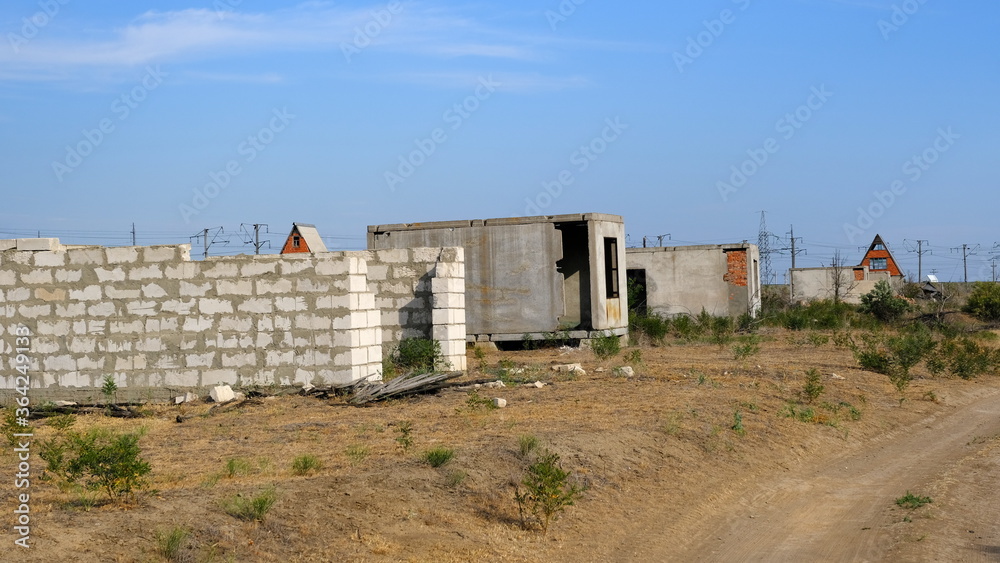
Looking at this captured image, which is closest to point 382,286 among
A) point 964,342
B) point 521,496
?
point 521,496

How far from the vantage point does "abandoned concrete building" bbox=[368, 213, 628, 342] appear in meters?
20.7

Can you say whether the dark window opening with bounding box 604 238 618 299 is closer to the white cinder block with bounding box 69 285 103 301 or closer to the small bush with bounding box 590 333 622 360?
the small bush with bounding box 590 333 622 360

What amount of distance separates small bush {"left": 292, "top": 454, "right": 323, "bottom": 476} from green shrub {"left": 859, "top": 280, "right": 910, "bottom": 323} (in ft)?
88.0

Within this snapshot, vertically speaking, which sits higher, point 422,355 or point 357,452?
point 422,355

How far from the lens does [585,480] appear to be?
27.6 feet

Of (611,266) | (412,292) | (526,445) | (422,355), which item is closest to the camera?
(526,445)

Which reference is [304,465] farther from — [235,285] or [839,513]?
[235,285]

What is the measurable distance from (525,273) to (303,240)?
28.2m

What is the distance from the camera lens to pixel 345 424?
10.9 metres

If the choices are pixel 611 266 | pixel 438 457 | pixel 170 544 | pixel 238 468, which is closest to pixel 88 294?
pixel 238 468

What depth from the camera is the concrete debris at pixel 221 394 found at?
13195 mm

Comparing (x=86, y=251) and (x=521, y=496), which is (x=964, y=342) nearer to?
(x=521, y=496)

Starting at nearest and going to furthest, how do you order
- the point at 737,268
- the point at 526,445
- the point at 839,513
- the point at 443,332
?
the point at 839,513
the point at 526,445
the point at 443,332
the point at 737,268

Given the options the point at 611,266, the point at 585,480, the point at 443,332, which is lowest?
the point at 585,480
